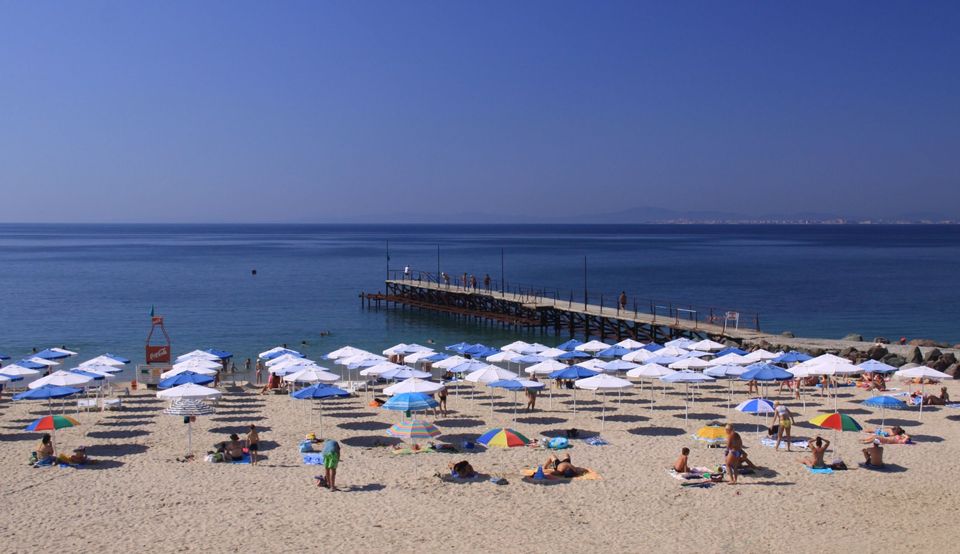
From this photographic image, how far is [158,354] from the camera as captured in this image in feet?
93.8

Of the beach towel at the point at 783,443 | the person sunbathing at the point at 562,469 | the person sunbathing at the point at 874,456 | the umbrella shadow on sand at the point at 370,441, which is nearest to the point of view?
the person sunbathing at the point at 562,469

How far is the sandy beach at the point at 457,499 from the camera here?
498 inches

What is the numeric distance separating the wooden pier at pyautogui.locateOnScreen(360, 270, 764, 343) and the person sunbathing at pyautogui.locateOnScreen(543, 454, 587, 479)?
23.4 m

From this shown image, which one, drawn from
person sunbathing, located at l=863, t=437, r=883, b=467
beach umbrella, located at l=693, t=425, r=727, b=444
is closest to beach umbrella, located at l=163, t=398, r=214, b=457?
beach umbrella, located at l=693, t=425, r=727, b=444

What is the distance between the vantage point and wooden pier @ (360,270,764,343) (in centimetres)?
4128

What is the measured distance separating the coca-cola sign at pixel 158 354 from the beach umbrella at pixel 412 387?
483 inches

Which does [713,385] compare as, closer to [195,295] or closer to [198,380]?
[198,380]

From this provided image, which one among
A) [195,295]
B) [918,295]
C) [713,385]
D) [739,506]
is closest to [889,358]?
[713,385]

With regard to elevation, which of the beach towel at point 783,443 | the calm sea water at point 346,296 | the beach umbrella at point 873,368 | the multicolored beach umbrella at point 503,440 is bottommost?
the calm sea water at point 346,296

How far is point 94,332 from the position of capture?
46.2m

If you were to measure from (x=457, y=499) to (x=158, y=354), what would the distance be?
57.8 feet

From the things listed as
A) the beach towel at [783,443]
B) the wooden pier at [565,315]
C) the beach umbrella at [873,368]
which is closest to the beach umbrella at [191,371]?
the beach towel at [783,443]

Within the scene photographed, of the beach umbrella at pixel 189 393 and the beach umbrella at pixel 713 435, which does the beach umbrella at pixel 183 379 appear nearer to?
the beach umbrella at pixel 189 393

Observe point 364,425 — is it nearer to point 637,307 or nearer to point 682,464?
point 682,464
